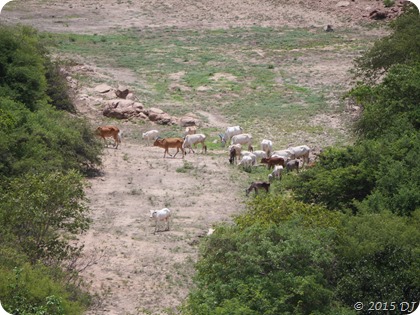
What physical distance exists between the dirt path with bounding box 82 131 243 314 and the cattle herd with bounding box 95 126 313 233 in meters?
0.65

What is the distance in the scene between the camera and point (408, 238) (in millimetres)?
17750

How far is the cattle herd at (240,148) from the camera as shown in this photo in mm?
32281

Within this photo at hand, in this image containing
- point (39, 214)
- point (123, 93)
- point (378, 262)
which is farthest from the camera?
point (123, 93)

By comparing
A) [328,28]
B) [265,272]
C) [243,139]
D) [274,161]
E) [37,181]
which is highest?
[37,181]

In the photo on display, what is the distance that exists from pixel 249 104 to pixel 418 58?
12694 millimetres

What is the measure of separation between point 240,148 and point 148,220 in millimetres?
8928

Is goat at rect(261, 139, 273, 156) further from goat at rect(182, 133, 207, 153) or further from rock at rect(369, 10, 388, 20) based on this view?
rock at rect(369, 10, 388, 20)

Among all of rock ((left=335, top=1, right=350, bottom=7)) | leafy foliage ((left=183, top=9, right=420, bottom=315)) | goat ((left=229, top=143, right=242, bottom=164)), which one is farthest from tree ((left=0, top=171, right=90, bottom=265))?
rock ((left=335, top=1, right=350, bottom=7))

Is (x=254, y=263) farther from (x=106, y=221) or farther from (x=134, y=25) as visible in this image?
(x=134, y=25)

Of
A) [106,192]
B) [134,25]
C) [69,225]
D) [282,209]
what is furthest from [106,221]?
[134,25]

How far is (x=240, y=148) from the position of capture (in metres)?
34.2

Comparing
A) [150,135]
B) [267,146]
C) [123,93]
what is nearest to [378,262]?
[267,146]

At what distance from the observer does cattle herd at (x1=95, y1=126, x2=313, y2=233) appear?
1271 inches

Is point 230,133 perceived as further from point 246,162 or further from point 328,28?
point 328,28
